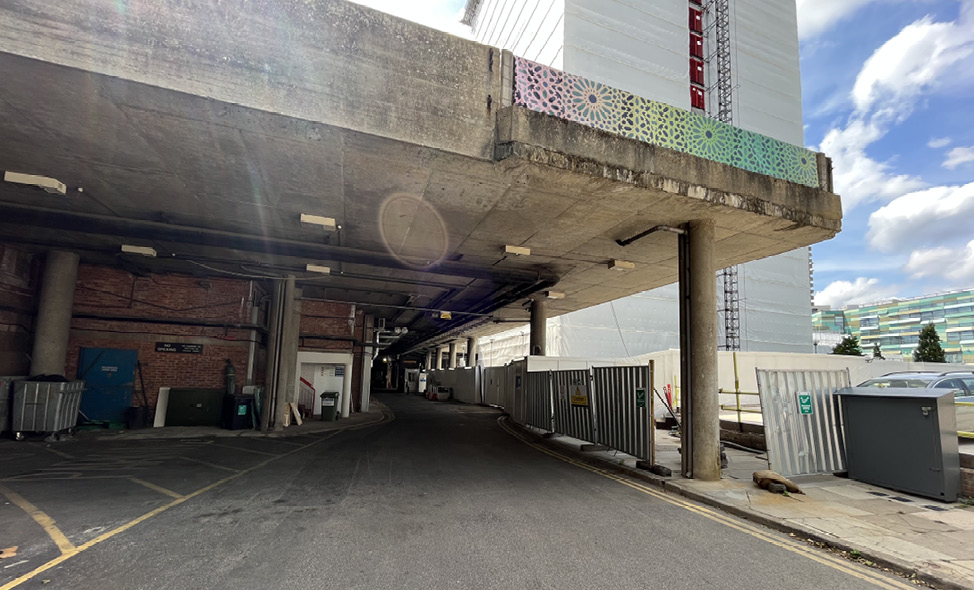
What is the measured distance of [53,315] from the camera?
44.7ft

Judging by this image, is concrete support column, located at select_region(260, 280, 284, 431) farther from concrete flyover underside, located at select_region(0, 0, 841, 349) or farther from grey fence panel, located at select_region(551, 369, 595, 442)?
grey fence panel, located at select_region(551, 369, 595, 442)

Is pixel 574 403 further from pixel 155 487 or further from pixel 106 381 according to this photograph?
pixel 106 381

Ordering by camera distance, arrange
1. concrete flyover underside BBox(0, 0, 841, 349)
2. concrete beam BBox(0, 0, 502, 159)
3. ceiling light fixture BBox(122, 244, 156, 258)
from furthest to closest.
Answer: ceiling light fixture BBox(122, 244, 156, 258) → concrete flyover underside BBox(0, 0, 841, 349) → concrete beam BBox(0, 0, 502, 159)

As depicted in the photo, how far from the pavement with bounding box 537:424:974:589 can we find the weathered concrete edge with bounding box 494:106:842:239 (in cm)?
470

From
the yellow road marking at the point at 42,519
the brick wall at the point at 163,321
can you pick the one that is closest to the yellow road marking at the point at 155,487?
the yellow road marking at the point at 42,519

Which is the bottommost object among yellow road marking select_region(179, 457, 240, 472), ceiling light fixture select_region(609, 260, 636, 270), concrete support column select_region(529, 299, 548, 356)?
yellow road marking select_region(179, 457, 240, 472)

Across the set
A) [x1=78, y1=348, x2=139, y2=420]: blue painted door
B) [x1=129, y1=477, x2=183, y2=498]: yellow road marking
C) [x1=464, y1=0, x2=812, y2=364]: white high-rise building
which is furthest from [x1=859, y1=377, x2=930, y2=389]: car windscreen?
[x1=464, y1=0, x2=812, y2=364]: white high-rise building

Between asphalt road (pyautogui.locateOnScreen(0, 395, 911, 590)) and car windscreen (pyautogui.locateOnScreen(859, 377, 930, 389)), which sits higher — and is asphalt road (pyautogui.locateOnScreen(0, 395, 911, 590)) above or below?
below

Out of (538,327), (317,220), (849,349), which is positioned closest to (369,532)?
(317,220)

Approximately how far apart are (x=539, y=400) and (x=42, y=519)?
1181cm

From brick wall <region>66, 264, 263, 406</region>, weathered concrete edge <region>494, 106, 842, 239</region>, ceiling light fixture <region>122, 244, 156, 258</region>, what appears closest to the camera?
weathered concrete edge <region>494, 106, 842, 239</region>

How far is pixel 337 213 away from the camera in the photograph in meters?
9.89

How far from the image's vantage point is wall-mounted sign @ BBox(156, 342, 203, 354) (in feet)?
54.1

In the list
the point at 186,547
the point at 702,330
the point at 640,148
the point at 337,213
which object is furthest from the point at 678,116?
the point at 186,547
